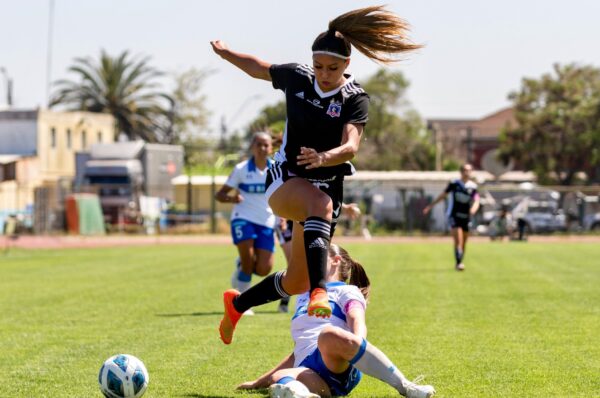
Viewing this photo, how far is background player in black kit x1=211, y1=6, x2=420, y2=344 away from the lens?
7.12 m

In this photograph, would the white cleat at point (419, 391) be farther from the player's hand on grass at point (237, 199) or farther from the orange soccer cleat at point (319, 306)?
the player's hand on grass at point (237, 199)

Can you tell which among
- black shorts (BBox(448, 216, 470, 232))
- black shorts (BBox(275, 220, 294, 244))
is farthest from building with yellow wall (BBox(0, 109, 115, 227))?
black shorts (BBox(275, 220, 294, 244))

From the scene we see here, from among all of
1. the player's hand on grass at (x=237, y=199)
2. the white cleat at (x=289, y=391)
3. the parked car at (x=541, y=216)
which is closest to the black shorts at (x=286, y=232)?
the player's hand on grass at (x=237, y=199)

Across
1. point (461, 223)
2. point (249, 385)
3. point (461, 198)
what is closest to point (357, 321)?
point (249, 385)

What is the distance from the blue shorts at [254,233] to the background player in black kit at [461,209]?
889 centimetres

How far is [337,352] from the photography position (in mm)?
6359

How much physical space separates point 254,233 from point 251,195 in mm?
448

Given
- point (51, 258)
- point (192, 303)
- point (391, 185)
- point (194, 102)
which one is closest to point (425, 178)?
point (391, 185)

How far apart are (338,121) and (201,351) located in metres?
2.90

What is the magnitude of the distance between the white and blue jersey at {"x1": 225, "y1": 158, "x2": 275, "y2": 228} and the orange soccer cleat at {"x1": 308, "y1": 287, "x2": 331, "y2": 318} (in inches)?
244

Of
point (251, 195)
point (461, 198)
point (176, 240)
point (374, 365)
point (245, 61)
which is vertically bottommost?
point (176, 240)

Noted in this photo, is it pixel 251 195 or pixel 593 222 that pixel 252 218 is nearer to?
pixel 251 195

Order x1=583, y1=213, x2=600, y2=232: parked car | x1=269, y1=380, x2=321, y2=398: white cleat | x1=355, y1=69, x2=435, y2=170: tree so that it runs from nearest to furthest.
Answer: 1. x1=269, y1=380, x2=321, y2=398: white cleat
2. x1=583, y1=213, x2=600, y2=232: parked car
3. x1=355, y1=69, x2=435, y2=170: tree

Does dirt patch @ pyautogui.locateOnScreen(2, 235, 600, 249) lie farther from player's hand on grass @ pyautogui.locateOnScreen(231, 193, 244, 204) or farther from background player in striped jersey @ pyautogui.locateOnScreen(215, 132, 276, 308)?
player's hand on grass @ pyautogui.locateOnScreen(231, 193, 244, 204)
